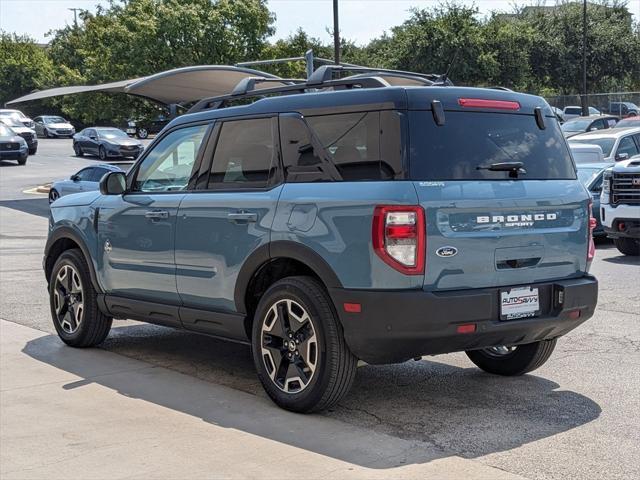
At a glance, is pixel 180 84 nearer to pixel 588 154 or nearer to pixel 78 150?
pixel 588 154

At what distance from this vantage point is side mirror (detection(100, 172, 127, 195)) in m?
7.71

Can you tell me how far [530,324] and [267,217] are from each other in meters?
1.78

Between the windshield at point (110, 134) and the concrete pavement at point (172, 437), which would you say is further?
the windshield at point (110, 134)

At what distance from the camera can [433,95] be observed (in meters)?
5.82

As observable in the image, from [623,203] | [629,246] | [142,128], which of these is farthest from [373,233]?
[142,128]

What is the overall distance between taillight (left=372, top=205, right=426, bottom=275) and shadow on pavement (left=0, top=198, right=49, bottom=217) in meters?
19.8

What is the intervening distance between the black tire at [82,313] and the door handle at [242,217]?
2.11m

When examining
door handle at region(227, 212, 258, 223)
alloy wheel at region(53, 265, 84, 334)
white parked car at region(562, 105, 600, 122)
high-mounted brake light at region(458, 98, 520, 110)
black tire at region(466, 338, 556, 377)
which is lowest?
black tire at region(466, 338, 556, 377)

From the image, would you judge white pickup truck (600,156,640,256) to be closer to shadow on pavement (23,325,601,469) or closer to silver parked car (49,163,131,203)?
shadow on pavement (23,325,601,469)

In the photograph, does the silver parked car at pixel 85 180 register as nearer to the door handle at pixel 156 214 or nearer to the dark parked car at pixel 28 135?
the door handle at pixel 156 214

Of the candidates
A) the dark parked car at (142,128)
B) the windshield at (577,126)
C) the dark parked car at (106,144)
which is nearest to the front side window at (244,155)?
the windshield at (577,126)

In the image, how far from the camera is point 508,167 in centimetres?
591

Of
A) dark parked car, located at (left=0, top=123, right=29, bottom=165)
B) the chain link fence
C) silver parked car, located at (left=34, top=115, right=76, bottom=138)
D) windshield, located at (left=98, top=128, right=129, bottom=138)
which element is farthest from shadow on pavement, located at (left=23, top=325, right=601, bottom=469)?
silver parked car, located at (left=34, top=115, right=76, bottom=138)

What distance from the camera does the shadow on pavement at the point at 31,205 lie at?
24.8 metres
